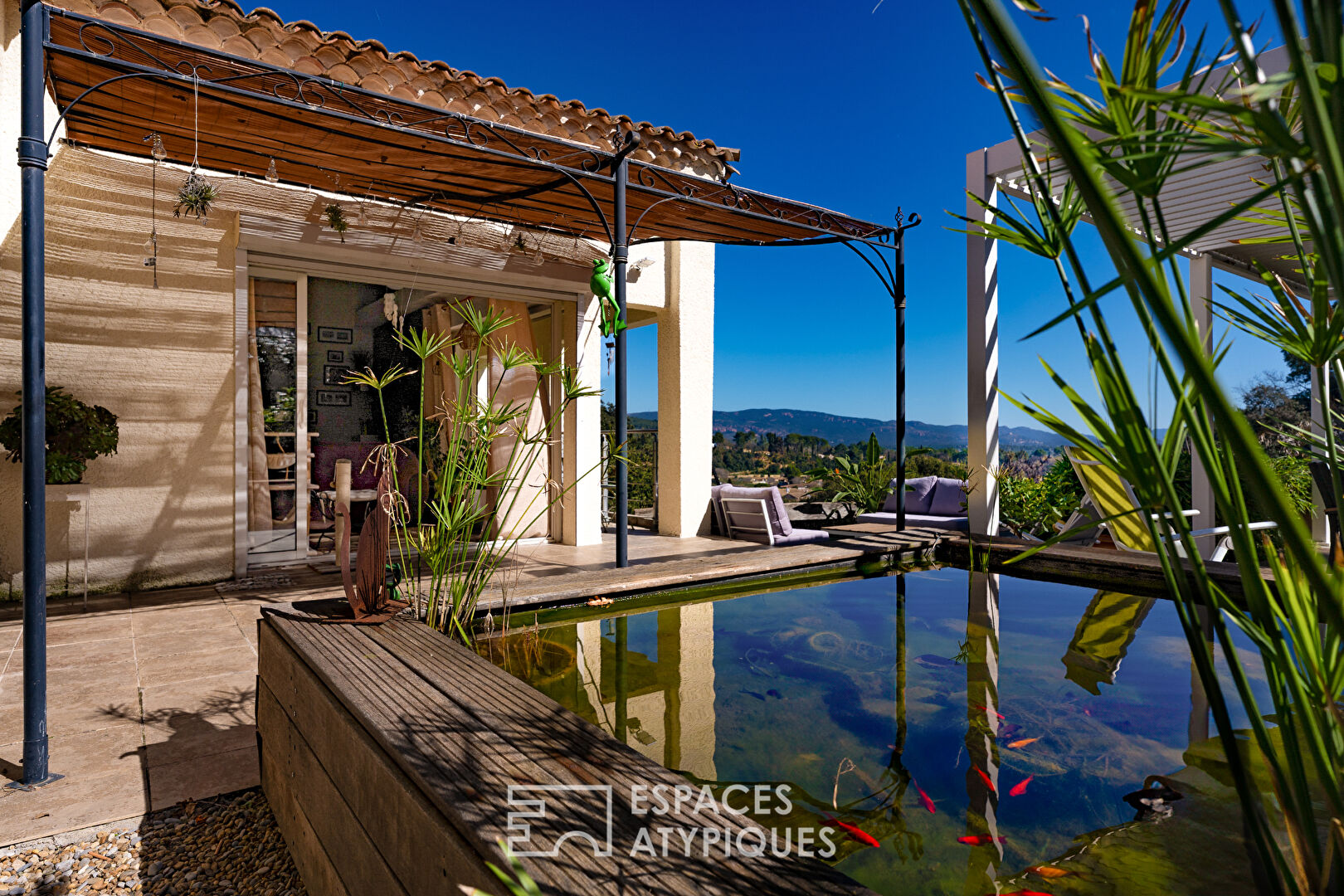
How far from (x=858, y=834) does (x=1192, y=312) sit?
194cm

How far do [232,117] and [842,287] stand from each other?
131 ft

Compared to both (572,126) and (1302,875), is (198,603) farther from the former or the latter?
(1302,875)

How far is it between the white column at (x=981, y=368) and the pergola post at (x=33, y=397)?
6.35 metres

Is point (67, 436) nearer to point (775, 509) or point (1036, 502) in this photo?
point (775, 509)

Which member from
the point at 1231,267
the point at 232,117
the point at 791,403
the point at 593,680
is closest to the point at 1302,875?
the point at 593,680

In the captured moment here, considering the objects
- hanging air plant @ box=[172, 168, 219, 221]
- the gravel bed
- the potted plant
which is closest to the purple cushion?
hanging air plant @ box=[172, 168, 219, 221]

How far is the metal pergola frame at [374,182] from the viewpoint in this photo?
260 cm

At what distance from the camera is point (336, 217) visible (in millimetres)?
6086

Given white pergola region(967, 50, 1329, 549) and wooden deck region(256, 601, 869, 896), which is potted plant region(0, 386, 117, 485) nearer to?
wooden deck region(256, 601, 869, 896)

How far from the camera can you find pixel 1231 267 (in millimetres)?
8898

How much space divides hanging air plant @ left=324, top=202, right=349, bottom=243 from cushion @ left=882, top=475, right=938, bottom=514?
277 inches

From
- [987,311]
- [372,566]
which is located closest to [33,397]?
[372,566]

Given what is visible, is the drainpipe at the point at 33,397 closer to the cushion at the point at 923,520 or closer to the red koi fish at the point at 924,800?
the red koi fish at the point at 924,800

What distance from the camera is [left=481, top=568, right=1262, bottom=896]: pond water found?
2.04 m
